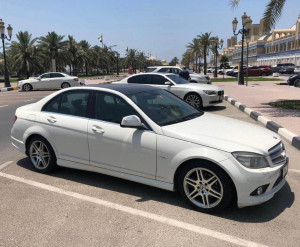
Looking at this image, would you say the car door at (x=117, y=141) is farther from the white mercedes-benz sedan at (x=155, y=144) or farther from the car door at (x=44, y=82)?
the car door at (x=44, y=82)

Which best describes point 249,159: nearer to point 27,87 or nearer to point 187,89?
point 187,89

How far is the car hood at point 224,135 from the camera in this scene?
3613mm

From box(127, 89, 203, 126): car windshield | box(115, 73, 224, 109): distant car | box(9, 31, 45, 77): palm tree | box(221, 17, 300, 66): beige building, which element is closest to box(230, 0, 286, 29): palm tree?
box(115, 73, 224, 109): distant car

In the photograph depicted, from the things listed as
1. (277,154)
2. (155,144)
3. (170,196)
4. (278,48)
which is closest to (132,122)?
(155,144)

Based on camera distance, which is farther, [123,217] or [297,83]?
[297,83]

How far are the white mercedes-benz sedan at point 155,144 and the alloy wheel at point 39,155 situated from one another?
0.02 metres

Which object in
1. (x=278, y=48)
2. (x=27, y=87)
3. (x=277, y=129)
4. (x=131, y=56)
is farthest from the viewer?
(x=131, y=56)

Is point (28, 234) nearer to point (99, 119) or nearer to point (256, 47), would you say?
point (99, 119)

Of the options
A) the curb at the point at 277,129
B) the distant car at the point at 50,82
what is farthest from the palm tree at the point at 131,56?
the curb at the point at 277,129

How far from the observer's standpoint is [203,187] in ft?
12.2

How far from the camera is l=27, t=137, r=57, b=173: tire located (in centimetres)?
505

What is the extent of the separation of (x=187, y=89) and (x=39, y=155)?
7584 millimetres

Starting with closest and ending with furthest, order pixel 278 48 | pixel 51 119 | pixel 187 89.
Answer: pixel 51 119, pixel 187 89, pixel 278 48

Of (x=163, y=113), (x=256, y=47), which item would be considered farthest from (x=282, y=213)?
(x=256, y=47)
